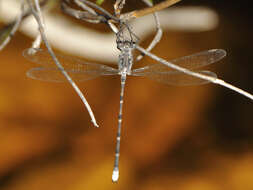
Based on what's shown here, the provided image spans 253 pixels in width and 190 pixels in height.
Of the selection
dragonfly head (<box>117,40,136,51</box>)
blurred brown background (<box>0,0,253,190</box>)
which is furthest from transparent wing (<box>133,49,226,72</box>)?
blurred brown background (<box>0,0,253,190</box>)

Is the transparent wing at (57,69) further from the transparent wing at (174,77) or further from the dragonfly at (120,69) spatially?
the transparent wing at (174,77)

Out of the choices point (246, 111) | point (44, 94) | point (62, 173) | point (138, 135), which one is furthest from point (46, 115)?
point (246, 111)

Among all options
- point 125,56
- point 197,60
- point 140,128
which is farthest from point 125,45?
point 140,128

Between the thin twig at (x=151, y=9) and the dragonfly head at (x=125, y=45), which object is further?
the dragonfly head at (x=125, y=45)

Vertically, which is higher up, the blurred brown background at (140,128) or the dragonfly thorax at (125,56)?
the dragonfly thorax at (125,56)

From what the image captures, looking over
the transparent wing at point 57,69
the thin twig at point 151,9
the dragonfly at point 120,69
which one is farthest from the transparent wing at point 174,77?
the thin twig at point 151,9

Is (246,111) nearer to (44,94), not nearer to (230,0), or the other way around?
(230,0)

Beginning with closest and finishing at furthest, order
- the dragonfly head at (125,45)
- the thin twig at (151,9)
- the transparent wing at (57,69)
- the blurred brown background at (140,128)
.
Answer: the thin twig at (151,9), the dragonfly head at (125,45), the transparent wing at (57,69), the blurred brown background at (140,128)

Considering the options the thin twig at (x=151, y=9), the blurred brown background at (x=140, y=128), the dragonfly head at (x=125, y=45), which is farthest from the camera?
the blurred brown background at (x=140, y=128)

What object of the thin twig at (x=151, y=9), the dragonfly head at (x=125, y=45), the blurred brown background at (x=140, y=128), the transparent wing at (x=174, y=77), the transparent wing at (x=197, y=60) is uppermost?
the thin twig at (x=151, y=9)
